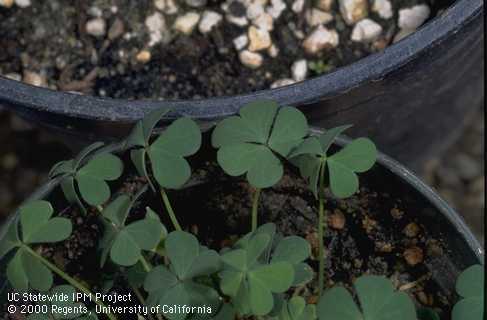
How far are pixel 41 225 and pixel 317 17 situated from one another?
2.49ft

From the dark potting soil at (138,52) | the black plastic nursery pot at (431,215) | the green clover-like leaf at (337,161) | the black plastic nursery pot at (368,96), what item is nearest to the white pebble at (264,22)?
the dark potting soil at (138,52)

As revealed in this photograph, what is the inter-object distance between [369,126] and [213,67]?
29 cm

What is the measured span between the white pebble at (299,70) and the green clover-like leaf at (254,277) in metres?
0.64

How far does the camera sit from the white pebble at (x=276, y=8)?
1643mm

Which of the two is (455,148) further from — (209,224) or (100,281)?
(100,281)

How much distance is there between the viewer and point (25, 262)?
1.05 metres

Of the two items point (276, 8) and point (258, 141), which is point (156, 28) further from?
point (258, 141)

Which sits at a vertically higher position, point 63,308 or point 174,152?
point 174,152

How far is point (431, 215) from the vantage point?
46.3 inches

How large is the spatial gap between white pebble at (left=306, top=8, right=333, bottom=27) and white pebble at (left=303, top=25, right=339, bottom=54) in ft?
0.05

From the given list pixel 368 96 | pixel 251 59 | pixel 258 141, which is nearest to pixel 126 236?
pixel 258 141

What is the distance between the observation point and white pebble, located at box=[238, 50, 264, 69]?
5.28 feet

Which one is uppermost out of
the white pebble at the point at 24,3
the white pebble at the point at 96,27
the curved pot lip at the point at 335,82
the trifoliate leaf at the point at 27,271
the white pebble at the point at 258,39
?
the white pebble at the point at 24,3

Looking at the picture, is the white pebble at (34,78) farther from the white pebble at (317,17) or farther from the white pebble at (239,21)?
the white pebble at (317,17)
